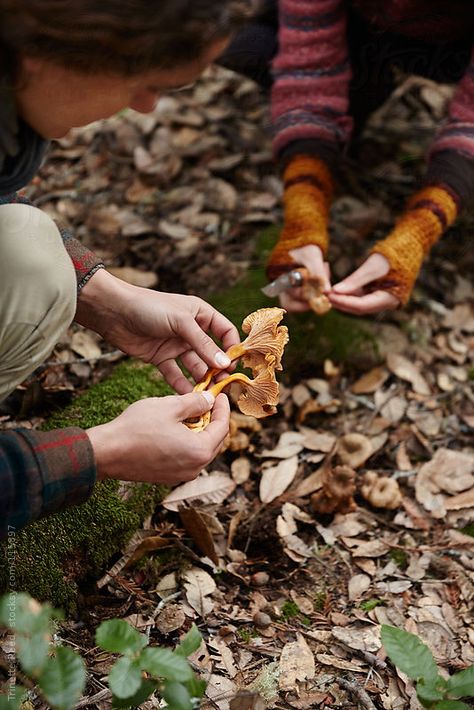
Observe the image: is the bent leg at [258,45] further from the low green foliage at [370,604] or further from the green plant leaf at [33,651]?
the green plant leaf at [33,651]

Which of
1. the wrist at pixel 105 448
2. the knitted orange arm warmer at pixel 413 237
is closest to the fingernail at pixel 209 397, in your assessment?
the wrist at pixel 105 448

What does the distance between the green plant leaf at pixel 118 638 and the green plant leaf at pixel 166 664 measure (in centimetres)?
3

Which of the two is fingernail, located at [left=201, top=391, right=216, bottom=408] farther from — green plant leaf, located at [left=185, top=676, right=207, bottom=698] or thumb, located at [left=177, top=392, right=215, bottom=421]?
green plant leaf, located at [left=185, top=676, right=207, bottom=698]

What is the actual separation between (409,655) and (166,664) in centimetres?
52

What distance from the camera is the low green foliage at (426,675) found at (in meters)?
1.46

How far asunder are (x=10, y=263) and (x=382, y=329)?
1833 millimetres

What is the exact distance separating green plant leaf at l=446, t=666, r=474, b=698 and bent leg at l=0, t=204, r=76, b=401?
1.19m

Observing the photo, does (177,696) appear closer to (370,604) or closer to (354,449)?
(370,604)

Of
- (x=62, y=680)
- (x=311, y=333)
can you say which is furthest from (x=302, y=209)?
(x=62, y=680)

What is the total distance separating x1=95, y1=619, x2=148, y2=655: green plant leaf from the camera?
1.36 m

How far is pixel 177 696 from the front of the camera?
52.7 inches

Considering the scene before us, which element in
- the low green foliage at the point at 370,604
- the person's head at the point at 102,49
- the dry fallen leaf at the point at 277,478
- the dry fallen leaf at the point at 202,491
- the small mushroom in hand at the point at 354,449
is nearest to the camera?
the person's head at the point at 102,49

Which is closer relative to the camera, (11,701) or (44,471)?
(11,701)

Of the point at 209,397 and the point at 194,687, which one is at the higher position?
the point at 209,397
